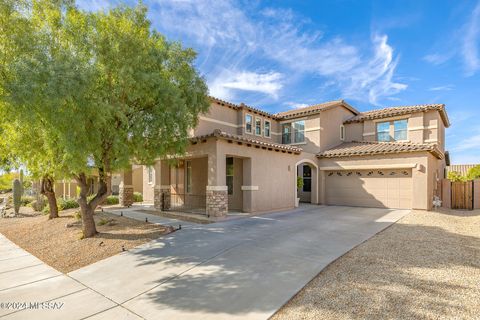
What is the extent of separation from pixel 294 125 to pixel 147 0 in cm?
1460

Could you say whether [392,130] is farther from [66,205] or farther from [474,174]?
[66,205]

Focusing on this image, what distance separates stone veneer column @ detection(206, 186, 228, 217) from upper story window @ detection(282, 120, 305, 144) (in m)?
10.7

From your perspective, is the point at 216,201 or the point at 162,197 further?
the point at 162,197

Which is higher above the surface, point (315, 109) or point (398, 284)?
point (315, 109)

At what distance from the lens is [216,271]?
21.0 ft

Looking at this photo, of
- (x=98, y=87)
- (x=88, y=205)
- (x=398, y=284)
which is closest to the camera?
(x=398, y=284)

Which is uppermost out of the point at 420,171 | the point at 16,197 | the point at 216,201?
the point at 420,171

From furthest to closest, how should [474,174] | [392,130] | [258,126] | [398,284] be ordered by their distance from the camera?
1. [474,174]
2. [258,126]
3. [392,130]
4. [398,284]

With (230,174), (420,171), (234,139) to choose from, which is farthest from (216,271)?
(420,171)

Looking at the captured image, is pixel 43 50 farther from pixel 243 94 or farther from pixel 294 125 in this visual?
pixel 294 125

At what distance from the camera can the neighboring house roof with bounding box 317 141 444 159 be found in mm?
15748

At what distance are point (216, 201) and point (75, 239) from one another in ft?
19.0

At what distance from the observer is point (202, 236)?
9469mm

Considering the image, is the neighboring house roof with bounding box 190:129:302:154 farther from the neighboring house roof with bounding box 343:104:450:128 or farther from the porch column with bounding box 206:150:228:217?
the neighboring house roof with bounding box 343:104:450:128
